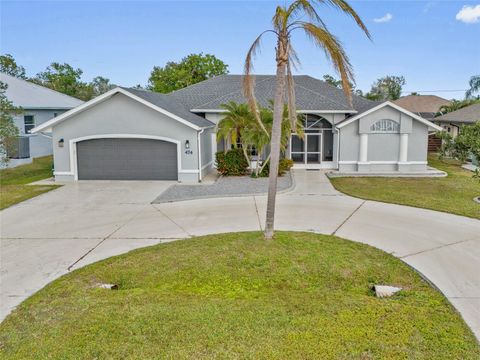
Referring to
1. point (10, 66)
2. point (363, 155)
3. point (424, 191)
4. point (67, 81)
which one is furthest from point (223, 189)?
point (10, 66)

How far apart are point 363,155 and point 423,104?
31426mm

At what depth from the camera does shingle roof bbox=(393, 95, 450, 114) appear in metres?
45.6

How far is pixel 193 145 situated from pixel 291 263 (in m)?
11.0

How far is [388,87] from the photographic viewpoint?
63.4 meters

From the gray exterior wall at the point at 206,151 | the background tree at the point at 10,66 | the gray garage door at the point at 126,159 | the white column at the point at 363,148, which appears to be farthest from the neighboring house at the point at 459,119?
the background tree at the point at 10,66

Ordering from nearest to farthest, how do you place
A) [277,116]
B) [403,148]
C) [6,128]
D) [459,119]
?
1. [277,116]
2. [6,128]
3. [403,148]
4. [459,119]

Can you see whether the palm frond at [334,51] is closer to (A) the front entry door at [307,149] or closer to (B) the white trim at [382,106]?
(B) the white trim at [382,106]

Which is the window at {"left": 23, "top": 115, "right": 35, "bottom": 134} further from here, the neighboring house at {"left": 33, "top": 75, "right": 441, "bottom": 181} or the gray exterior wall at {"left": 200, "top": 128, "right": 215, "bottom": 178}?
the gray exterior wall at {"left": 200, "top": 128, "right": 215, "bottom": 178}

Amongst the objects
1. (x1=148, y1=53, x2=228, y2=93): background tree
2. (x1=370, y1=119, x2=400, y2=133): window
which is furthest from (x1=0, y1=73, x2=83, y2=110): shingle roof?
(x1=370, y1=119, x2=400, y2=133): window

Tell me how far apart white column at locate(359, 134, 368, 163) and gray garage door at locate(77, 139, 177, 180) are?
31.5 ft

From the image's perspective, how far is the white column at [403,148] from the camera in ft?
66.7

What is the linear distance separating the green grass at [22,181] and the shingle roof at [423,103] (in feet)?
126

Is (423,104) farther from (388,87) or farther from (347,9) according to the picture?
(347,9)

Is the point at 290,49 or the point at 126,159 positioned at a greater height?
the point at 290,49
